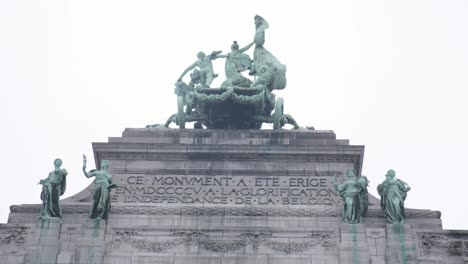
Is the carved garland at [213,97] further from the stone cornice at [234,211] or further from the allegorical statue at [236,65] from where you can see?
the stone cornice at [234,211]

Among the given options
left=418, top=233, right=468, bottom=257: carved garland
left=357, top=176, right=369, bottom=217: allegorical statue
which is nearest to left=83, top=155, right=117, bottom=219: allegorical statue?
left=357, top=176, right=369, bottom=217: allegorical statue

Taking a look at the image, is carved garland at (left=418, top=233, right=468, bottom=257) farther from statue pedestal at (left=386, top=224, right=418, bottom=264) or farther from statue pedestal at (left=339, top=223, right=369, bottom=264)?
statue pedestal at (left=339, top=223, right=369, bottom=264)

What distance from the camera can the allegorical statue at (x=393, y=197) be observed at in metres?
31.8

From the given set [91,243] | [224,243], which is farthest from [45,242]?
[224,243]

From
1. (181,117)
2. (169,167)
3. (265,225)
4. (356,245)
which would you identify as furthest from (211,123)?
(356,245)

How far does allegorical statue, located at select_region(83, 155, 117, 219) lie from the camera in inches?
1254

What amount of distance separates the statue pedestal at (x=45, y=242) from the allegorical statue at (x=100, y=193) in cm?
120

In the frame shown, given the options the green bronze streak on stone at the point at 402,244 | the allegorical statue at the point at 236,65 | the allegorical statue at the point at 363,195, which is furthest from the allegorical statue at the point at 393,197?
the allegorical statue at the point at 236,65

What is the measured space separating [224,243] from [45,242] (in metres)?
5.44

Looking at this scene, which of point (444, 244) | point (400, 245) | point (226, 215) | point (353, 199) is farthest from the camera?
point (226, 215)

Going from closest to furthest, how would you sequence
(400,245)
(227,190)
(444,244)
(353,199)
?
(400,245) → (444,244) → (353,199) → (227,190)

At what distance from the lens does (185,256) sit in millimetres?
30938

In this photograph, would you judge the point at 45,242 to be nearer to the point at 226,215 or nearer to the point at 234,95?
the point at 226,215

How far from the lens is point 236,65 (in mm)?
38719
